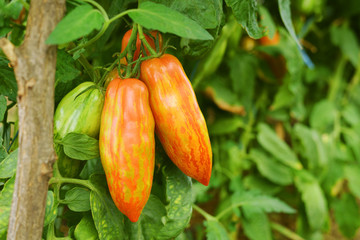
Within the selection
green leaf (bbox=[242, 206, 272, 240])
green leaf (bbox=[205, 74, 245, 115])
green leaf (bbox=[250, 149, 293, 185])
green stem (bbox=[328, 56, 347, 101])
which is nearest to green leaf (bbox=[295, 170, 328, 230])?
green leaf (bbox=[250, 149, 293, 185])

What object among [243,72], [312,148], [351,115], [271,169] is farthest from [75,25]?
[351,115]

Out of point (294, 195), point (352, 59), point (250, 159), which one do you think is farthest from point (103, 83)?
point (352, 59)

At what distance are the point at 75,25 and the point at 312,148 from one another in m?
0.95

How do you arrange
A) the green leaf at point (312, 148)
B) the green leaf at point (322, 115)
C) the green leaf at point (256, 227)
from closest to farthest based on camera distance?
the green leaf at point (256, 227) < the green leaf at point (312, 148) < the green leaf at point (322, 115)

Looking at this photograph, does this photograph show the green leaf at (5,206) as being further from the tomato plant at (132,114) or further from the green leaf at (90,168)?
the green leaf at (90,168)

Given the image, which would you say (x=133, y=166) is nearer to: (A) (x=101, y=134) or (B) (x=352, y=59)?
(A) (x=101, y=134)

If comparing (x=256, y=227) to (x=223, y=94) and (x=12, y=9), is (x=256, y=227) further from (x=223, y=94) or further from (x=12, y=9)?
(x=12, y=9)

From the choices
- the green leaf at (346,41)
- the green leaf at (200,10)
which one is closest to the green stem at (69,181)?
the green leaf at (200,10)

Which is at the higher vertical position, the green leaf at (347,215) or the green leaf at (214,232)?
the green leaf at (214,232)

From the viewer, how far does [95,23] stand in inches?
12.5

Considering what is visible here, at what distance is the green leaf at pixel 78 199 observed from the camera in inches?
16.4

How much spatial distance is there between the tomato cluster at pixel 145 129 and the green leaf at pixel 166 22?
0.06 meters

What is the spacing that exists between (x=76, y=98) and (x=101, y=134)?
57 millimetres

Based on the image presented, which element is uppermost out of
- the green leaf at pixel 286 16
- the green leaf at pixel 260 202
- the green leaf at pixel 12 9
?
the green leaf at pixel 12 9
